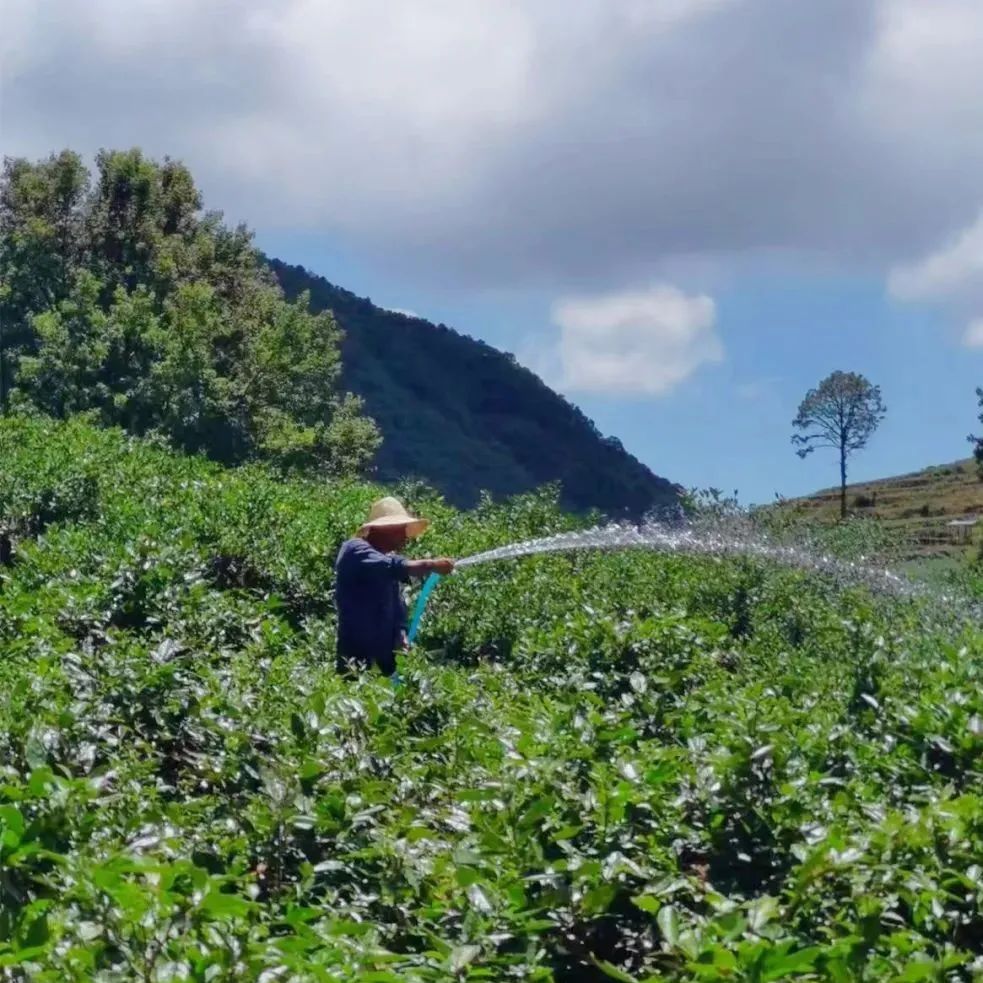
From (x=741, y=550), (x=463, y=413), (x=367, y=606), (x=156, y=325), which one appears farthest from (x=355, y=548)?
(x=463, y=413)

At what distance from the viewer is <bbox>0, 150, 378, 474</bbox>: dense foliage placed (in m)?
26.5

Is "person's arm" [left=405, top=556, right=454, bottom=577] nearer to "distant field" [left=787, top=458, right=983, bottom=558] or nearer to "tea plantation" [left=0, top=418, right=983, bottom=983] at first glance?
"tea plantation" [left=0, top=418, right=983, bottom=983]

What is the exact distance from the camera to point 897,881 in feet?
11.7

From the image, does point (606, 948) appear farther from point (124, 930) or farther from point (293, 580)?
point (293, 580)

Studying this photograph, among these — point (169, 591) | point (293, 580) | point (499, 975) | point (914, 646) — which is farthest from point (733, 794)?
point (293, 580)

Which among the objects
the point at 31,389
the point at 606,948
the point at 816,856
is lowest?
the point at 606,948

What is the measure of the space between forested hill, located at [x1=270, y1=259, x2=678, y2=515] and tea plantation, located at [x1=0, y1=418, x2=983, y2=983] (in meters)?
63.9

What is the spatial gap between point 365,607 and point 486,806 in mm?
4018

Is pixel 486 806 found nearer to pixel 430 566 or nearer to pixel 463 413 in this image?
pixel 430 566

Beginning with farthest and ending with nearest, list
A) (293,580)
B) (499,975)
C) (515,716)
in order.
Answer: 1. (293,580)
2. (515,716)
3. (499,975)

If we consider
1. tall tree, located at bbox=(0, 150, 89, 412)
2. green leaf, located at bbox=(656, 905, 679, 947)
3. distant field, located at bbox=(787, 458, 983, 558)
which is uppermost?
Result: tall tree, located at bbox=(0, 150, 89, 412)

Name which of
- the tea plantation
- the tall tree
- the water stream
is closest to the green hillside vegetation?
the tall tree

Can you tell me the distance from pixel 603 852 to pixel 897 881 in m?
0.70

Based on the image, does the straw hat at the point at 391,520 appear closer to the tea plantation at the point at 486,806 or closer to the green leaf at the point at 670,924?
the tea plantation at the point at 486,806
